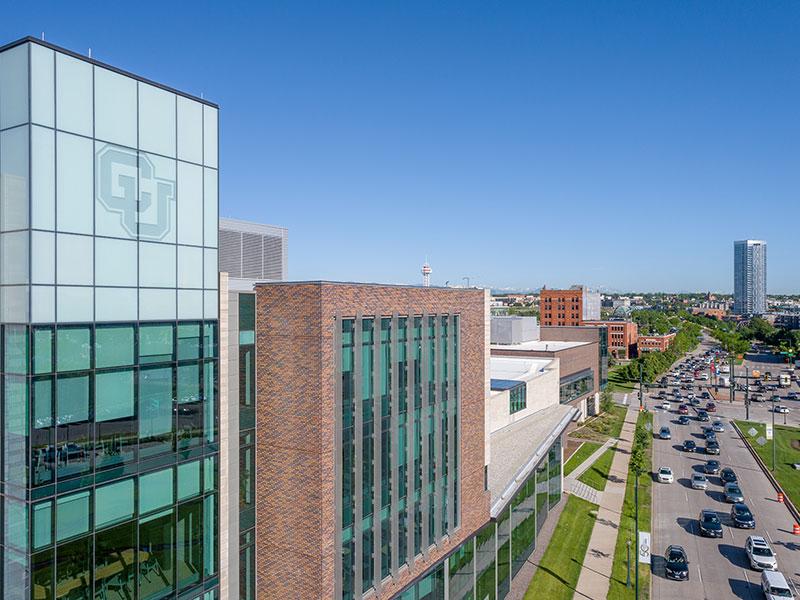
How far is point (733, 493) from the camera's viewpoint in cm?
5094

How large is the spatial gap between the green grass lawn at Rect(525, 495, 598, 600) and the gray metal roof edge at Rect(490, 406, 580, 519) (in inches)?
262

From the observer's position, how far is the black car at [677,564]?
36.2 m

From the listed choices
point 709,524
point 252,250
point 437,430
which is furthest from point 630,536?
point 252,250

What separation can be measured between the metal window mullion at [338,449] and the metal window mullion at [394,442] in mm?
3262

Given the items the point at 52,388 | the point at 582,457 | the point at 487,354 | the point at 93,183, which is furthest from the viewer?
the point at 582,457

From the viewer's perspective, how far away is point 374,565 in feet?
71.2

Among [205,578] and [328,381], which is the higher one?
[328,381]

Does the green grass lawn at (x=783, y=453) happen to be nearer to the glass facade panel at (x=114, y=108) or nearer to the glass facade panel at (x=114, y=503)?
the glass facade panel at (x=114, y=503)

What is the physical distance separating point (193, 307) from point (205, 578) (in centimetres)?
896

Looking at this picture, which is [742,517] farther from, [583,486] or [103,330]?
[103,330]

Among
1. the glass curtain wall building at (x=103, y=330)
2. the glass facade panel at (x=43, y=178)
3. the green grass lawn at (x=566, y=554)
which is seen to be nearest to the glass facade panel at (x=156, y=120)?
the glass curtain wall building at (x=103, y=330)

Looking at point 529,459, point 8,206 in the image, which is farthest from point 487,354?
point 8,206

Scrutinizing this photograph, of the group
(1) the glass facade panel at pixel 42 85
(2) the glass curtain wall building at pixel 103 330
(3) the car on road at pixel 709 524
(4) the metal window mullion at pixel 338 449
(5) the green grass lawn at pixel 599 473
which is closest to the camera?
(1) the glass facade panel at pixel 42 85

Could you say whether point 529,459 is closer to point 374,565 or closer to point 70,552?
point 374,565
